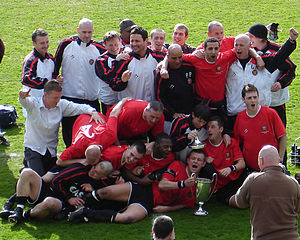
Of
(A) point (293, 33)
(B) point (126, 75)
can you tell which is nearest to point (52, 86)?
(B) point (126, 75)

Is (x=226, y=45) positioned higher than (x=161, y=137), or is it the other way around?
(x=226, y=45)

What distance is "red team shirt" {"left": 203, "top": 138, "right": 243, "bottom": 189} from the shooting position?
8.02 meters

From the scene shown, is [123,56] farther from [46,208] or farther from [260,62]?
[46,208]

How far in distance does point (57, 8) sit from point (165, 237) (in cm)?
1383

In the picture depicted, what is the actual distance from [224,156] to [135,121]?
4.07ft

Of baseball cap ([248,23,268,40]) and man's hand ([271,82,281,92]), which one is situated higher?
baseball cap ([248,23,268,40])

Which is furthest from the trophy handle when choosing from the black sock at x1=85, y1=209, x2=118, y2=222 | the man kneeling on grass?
the black sock at x1=85, y1=209, x2=118, y2=222

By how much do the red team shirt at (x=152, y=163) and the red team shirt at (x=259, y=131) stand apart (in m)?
1.03

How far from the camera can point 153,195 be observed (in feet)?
25.6

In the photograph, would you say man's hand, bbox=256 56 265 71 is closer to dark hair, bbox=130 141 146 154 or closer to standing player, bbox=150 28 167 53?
standing player, bbox=150 28 167 53

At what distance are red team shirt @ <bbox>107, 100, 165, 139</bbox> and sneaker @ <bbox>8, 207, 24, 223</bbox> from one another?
5.57ft

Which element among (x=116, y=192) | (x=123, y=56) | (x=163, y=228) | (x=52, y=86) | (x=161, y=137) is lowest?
(x=116, y=192)

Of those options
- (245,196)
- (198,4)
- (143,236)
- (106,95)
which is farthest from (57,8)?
(245,196)

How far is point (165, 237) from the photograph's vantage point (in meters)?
5.34
